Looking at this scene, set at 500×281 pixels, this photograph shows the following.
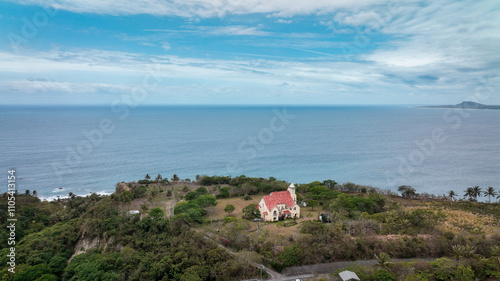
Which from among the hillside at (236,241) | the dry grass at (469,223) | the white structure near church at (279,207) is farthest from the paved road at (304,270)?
the white structure near church at (279,207)

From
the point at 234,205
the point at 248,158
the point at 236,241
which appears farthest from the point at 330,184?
the point at 248,158

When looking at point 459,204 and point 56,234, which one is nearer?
point 56,234

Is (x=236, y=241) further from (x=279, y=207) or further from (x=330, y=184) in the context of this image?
(x=330, y=184)

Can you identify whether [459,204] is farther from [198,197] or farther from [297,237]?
[198,197]

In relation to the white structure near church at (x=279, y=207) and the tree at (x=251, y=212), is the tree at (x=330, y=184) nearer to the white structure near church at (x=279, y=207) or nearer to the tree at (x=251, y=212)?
the white structure near church at (x=279, y=207)

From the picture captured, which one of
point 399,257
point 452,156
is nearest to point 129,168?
point 399,257

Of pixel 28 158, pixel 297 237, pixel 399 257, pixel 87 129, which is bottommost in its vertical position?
pixel 399 257
